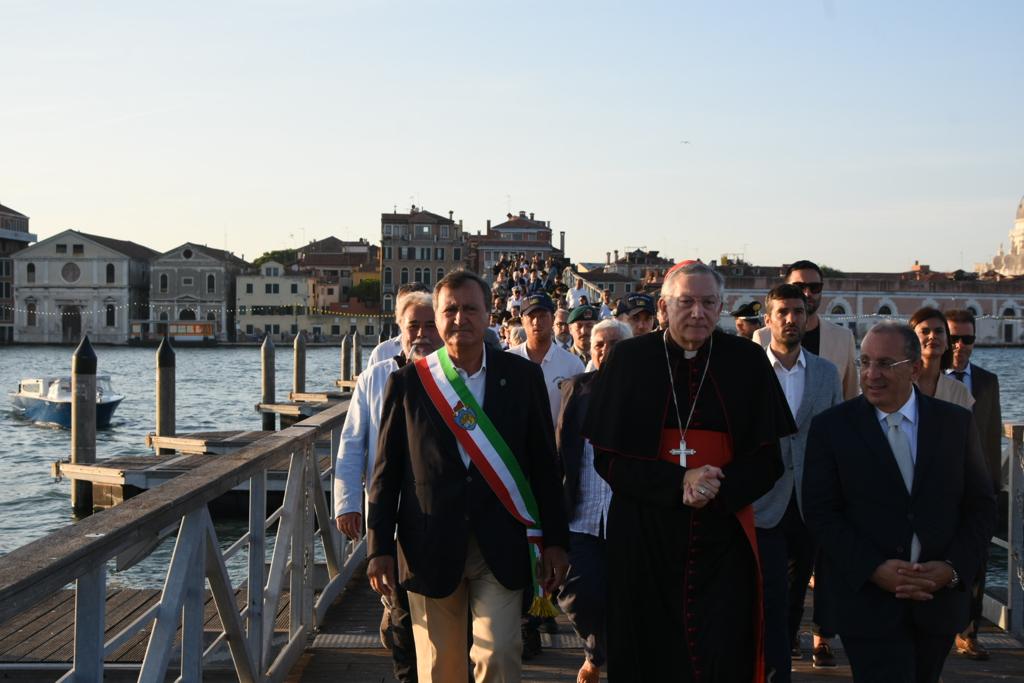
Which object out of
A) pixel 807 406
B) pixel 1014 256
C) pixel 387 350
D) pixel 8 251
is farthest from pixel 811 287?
pixel 1014 256

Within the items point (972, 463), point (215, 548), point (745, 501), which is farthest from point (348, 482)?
point (972, 463)

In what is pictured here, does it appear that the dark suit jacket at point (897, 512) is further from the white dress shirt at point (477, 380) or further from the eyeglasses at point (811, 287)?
the eyeglasses at point (811, 287)

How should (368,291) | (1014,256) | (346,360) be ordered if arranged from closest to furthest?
(346,360), (368,291), (1014,256)

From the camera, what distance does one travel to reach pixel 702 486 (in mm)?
3375

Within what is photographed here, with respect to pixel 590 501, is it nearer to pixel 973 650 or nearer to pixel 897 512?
pixel 897 512

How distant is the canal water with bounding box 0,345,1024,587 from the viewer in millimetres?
17672

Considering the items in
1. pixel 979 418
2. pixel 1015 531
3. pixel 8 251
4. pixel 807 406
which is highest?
pixel 8 251

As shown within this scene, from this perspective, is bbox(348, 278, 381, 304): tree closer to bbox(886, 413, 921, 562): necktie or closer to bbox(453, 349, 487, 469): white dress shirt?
bbox(453, 349, 487, 469): white dress shirt

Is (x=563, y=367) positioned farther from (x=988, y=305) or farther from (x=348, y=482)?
(x=988, y=305)

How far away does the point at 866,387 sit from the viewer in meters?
3.74

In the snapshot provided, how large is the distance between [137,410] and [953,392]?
40149 millimetres

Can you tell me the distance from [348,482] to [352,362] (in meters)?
34.8

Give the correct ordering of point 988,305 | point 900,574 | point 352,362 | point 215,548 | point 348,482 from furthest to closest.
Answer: point 988,305 → point 352,362 → point 348,482 → point 215,548 → point 900,574

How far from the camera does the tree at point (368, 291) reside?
10406 centimetres
